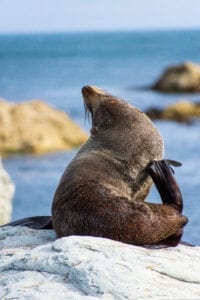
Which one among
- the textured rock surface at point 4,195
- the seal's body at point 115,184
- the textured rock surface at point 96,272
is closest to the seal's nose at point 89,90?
the seal's body at point 115,184

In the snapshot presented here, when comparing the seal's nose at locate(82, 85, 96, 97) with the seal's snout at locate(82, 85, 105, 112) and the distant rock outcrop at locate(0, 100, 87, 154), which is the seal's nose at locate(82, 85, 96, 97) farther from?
the distant rock outcrop at locate(0, 100, 87, 154)

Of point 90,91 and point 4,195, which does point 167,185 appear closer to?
point 90,91

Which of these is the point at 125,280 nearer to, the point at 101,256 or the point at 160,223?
the point at 101,256

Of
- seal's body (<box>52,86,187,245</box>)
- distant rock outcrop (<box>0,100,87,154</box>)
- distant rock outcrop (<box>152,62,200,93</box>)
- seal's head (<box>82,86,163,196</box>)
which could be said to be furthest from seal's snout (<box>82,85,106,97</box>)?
distant rock outcrop (<box>152,62,200,93</box>)

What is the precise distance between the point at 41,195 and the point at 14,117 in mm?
6642

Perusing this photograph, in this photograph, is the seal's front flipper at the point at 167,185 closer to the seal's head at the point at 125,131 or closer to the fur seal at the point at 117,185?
the fur seal at the point at 117,185

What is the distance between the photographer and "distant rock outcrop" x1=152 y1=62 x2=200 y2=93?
51.5 meters

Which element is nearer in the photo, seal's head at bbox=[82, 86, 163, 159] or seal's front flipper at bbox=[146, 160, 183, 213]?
seal's front flipper at bbox=[146, 160, 183, 213]

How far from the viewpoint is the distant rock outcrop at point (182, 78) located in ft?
169

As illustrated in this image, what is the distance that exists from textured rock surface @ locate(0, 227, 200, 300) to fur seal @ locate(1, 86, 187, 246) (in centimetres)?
29

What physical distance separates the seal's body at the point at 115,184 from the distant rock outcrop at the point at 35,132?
64.5ft

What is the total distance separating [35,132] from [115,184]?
20.0 meters

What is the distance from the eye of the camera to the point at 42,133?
Answer: 2714 centimetres

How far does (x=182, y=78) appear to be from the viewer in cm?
5381
